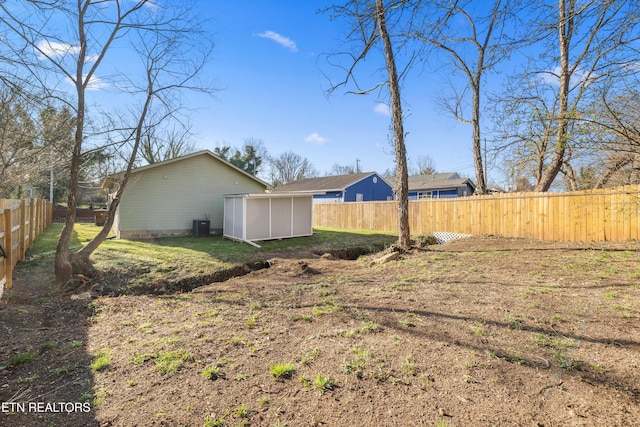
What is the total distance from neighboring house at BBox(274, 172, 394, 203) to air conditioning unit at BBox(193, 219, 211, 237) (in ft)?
35.7

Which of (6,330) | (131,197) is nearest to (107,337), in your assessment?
(6,330)

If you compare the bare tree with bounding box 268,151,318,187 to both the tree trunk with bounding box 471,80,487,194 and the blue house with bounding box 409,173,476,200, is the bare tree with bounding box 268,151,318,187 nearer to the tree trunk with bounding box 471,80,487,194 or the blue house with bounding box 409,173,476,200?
the blue house with bounding box 409,173,476,200

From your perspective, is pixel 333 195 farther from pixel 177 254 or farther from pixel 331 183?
pixel 177 254

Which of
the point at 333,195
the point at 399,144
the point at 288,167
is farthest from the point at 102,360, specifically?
the point at 288,167

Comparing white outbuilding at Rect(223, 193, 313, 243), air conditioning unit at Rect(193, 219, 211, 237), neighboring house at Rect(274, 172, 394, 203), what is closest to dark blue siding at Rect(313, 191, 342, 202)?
neighboring house at Rect(274, 172, 394, 203)

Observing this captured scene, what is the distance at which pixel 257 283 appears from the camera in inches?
255

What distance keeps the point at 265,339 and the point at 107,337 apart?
198cm

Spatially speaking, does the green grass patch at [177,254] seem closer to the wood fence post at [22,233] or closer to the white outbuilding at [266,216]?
the wood fence post at [22,233]

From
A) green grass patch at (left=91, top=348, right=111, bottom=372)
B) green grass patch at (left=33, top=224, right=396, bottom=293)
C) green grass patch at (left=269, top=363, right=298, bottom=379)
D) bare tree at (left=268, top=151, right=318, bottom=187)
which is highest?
bare tree at (left=268, top=151, right=318, bottom=187)

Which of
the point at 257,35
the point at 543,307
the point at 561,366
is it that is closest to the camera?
the point at 561,366

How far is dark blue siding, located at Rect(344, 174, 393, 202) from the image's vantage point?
80.2 ft

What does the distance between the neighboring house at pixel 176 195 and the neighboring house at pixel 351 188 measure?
9.87 metres

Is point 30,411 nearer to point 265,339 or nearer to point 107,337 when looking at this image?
point 107,337

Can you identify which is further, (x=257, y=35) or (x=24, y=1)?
(x=257, y=35)
